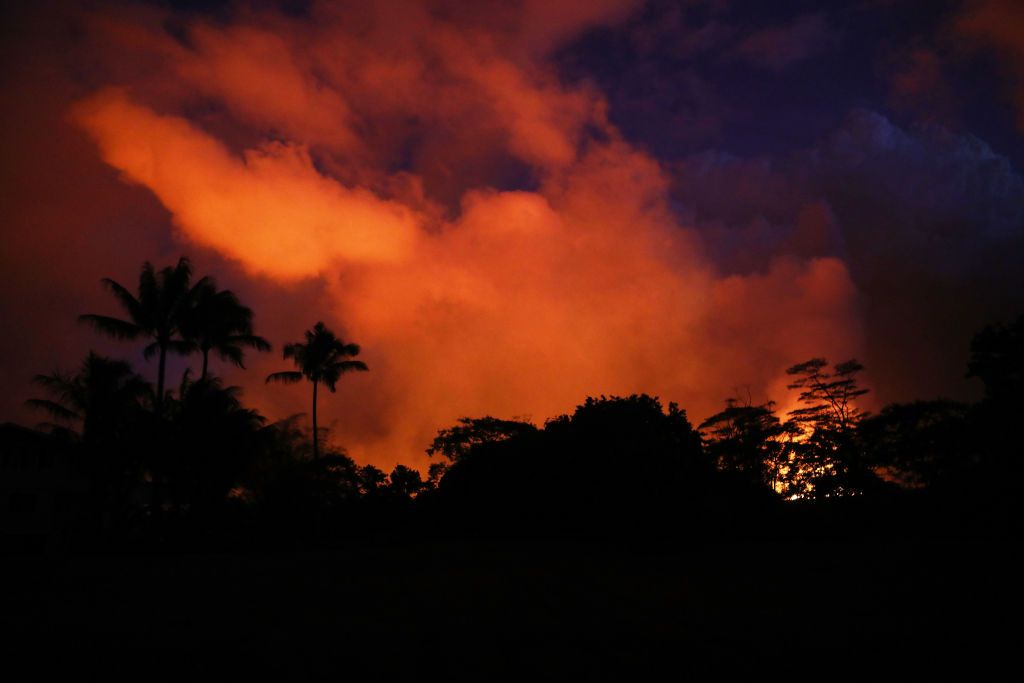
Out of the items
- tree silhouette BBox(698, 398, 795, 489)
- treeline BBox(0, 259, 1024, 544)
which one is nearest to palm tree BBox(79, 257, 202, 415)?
treeline BBox(0, 259, 1024, 544)

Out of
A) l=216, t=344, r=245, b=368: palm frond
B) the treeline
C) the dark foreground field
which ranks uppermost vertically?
l=216, t=344, r=245, b=368: palm frond

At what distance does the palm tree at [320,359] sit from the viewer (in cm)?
3450

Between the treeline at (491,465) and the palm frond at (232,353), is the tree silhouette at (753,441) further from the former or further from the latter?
the palm frond at (232,353)

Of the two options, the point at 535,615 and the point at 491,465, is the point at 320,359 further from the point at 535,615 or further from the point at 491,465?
the point at 535,615

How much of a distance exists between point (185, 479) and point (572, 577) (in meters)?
18.2

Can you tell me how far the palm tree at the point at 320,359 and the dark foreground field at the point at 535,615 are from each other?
19.3 metres

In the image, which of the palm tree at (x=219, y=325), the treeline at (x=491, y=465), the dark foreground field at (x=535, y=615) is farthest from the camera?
the palm tree at (x=219, y=325)

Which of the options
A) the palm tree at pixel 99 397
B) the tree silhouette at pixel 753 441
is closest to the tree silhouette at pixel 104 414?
the palm tree at pixel 99 397

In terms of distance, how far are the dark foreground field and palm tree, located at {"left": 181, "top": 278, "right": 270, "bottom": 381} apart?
1201 cm

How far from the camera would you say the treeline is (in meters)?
18.2

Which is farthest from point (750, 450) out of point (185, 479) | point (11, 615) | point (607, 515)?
point (11, 615)

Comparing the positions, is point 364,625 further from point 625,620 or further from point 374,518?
point 374,518

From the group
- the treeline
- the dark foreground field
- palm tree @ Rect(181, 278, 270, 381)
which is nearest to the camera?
the dark foreground field

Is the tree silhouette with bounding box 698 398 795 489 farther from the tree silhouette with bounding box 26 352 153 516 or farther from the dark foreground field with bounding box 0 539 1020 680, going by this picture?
the tree silhouette with bounding box 26 352 153 516
